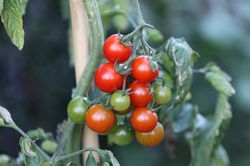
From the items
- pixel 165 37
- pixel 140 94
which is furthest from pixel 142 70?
pixel 165 37

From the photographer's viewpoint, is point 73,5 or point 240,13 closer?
point 73,5

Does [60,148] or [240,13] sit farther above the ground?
[60,148]

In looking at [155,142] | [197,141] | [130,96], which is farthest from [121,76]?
[197,141]

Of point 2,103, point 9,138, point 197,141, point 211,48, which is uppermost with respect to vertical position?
point 197,141

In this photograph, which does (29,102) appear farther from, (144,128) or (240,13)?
(144,128)

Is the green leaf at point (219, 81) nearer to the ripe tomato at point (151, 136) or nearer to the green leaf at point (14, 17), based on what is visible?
the ripe tomato at point (151, 136)

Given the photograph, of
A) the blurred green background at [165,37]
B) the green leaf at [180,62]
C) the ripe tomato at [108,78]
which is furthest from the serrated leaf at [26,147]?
the blurred green background at [165,37]
